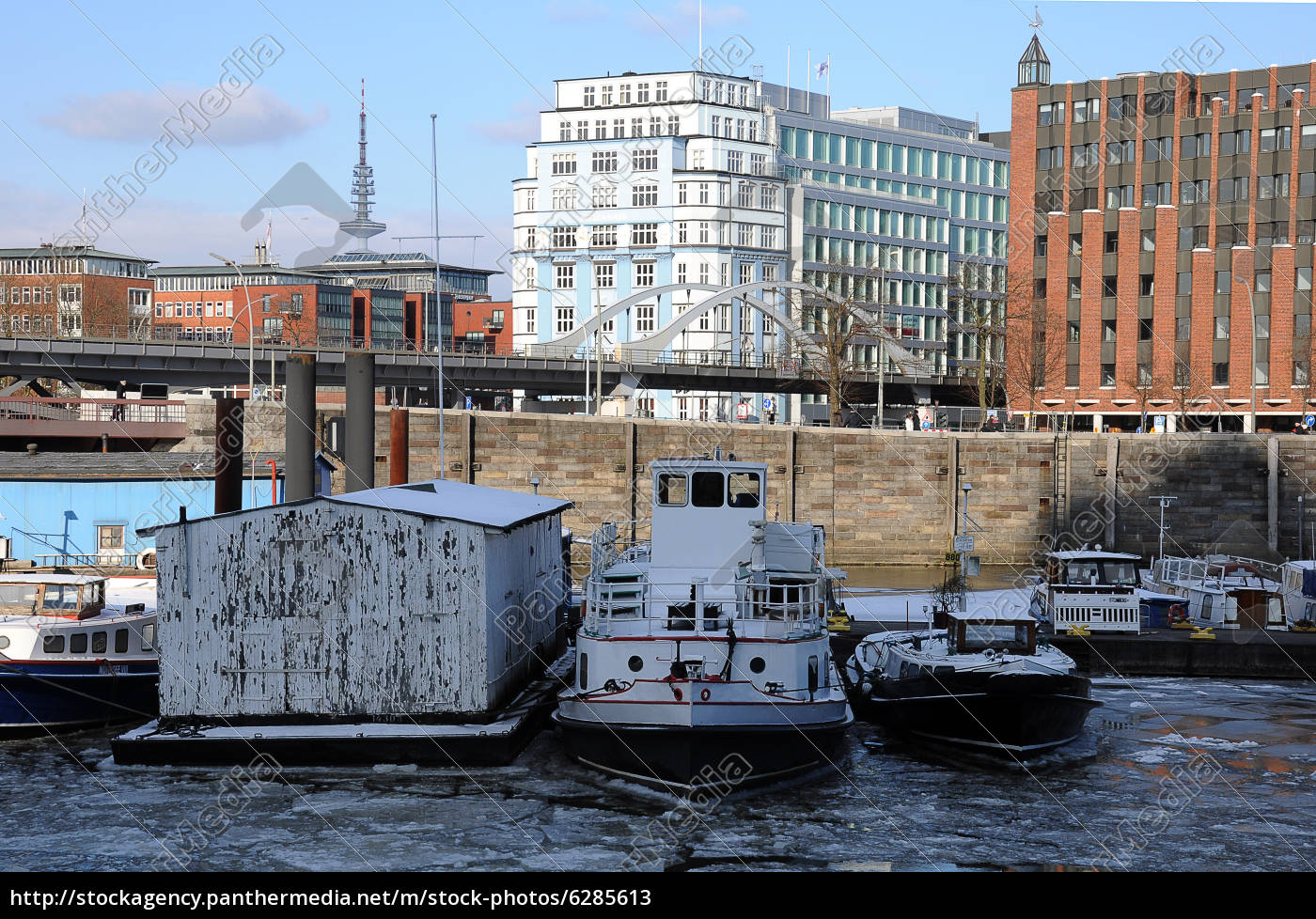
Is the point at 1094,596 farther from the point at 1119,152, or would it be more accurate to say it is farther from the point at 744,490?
the point at 1119,152

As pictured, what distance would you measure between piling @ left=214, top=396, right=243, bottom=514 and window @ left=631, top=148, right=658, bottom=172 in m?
92.5

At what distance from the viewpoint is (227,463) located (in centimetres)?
3728

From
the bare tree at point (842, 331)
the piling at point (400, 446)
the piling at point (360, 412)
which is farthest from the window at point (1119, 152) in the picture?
the piling at point (360, 412)

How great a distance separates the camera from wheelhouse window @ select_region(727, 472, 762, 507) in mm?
32094

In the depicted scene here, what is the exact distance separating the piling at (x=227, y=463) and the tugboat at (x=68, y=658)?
4.36m

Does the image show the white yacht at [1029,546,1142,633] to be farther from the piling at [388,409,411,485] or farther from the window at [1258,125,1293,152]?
the window at [1258,125,1293,152]

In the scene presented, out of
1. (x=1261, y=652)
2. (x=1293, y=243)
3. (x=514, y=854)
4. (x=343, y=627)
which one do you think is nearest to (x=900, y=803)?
(x=514, y=854)

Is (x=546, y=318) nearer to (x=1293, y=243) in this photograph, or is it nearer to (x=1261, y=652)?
(x=1293, y=243)

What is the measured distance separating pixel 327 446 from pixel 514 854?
47.3 metres

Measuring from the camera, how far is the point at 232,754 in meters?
28.0

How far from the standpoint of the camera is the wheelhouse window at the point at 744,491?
105 feet

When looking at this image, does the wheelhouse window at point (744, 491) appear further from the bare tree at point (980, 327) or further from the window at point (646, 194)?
the window at point (646, 194)

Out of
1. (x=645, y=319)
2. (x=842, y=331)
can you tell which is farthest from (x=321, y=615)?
(x=645, y=319)

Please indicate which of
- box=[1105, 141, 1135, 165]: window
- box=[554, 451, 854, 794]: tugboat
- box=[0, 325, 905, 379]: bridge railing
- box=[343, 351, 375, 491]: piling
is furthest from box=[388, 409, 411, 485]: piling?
box=[1105, 141, 1135, 165]: window
